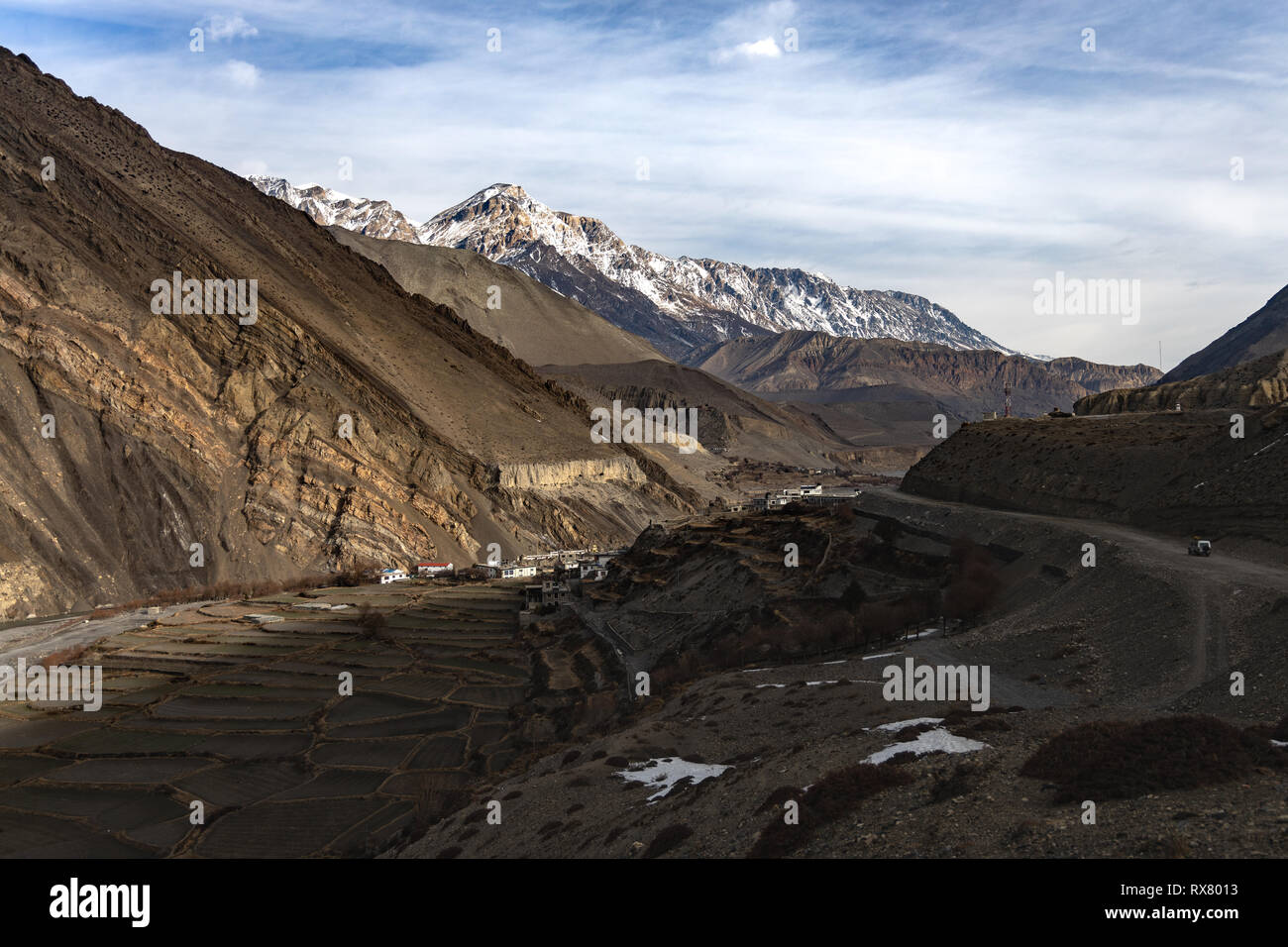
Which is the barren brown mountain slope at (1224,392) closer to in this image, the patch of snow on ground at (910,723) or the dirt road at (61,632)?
the patch of snow on ground at (910,723)

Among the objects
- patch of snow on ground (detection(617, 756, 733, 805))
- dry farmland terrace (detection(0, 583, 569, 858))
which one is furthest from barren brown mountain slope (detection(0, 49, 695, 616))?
patch of snow on ground (detection(617, 756, 733, 805))

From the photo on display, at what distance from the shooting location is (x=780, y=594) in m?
45.8

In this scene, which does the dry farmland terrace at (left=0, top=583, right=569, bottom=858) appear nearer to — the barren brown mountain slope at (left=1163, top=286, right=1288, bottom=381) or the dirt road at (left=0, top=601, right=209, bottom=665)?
the dirt road at (left=0, top=601, right=209, bottom=665)

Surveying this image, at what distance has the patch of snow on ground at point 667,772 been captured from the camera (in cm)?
2303

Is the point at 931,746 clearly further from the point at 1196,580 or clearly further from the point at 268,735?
the point at 268,735

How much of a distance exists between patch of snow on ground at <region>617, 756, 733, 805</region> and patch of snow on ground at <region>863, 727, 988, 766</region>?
4596 mm

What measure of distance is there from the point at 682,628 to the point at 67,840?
27337mm

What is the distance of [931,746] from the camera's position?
19.6 meters

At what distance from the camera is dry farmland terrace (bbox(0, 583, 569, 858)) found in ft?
103

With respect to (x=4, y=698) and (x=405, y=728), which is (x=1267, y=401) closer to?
(x=405, y=728)

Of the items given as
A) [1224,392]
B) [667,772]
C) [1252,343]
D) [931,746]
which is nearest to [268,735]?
[667,772]

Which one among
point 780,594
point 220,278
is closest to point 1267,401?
point 780,594

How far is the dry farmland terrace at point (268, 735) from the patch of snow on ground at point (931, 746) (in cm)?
1446
